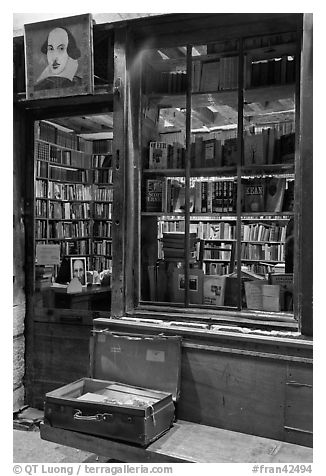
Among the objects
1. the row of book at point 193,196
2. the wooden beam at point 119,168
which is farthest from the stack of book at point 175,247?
the wooden beam at point 119,168

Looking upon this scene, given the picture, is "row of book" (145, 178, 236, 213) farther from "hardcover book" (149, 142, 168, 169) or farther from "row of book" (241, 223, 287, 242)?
"row of book" (241, 223, 287, 242)

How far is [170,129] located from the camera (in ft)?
12.0

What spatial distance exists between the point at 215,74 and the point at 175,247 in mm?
1241

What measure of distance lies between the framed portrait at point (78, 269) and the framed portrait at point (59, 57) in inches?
54.9

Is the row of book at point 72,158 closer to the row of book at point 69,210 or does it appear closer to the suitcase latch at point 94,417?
the row of book at point 69,210

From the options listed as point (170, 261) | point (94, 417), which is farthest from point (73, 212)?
point (94, 417)

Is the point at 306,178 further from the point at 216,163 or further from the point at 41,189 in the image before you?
the point at 41,189

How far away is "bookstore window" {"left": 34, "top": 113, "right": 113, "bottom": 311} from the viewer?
4078 mm

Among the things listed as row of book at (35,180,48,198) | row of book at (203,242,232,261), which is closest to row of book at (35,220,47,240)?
row of book at (35,180,48,198)

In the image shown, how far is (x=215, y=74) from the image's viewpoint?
3.36 meters

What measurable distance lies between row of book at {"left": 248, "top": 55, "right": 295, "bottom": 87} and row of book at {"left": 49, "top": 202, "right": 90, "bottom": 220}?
2.21 m

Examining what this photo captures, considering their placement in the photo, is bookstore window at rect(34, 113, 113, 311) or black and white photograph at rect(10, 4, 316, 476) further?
bookstore window at rect(34, 113, 113, 311)

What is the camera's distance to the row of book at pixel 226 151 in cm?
321

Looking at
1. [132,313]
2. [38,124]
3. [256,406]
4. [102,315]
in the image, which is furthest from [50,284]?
[256,406]
